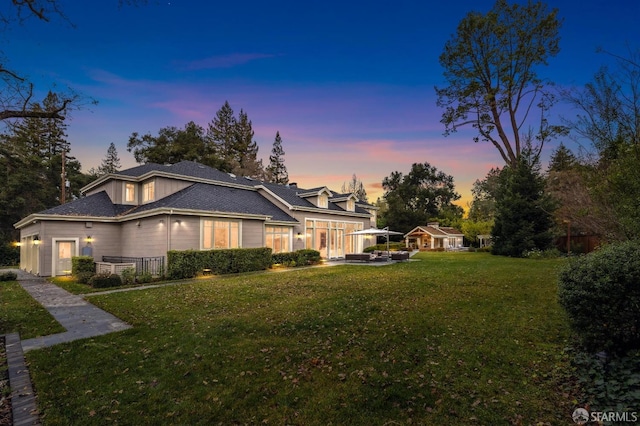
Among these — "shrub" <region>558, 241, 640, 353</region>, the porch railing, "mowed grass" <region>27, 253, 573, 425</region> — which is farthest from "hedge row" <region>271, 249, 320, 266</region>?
"shrub" <region>558, 241, 640, 353</region>

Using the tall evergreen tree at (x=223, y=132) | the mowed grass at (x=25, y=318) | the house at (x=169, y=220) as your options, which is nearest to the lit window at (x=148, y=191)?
the house at (x=169, y=220)

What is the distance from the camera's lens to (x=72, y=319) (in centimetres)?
749

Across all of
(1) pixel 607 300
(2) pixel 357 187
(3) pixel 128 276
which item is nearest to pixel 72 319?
(3) pixel 128 276

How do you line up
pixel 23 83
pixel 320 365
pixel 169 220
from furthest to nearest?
pixel 169 220
pixel 23 83
pixel 320 365

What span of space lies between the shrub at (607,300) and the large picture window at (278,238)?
17.8 metres

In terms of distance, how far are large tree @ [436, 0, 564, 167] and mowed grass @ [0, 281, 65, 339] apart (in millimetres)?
28341

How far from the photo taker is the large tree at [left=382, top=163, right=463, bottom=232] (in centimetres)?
4856

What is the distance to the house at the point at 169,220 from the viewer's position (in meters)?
16.3

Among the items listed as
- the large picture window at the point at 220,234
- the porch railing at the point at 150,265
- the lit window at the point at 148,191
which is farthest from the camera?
the lit window at the point at 148,191

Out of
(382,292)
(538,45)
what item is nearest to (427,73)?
(538,45)

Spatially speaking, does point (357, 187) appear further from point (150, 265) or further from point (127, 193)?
point (150, 265)

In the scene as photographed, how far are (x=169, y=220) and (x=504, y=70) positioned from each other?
25816 millimetres

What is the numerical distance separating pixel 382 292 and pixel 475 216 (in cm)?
6658

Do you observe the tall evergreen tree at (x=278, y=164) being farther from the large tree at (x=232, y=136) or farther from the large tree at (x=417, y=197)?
the large tree at (x=417, y=197)
